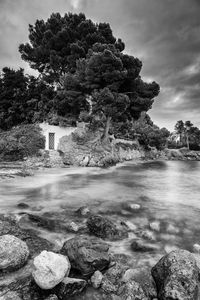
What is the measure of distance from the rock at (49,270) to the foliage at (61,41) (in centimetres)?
2878

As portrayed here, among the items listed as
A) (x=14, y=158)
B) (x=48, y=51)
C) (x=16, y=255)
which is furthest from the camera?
(x=48, y=51)

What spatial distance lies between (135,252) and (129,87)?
24.5 m

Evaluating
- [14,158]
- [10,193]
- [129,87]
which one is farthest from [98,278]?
[129,87]

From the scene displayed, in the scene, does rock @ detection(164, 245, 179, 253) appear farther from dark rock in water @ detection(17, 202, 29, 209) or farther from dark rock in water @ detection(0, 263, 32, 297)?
dark rock in water @ detection(17, 202, 29, 209)

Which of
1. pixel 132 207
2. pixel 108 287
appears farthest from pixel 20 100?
pixel 108 287

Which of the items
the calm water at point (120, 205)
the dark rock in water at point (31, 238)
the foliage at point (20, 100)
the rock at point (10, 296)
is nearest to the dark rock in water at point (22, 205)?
the calm water at point (120, 205)

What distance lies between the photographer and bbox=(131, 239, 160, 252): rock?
409cm

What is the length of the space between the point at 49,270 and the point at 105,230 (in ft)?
6.67

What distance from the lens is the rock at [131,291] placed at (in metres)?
2.77

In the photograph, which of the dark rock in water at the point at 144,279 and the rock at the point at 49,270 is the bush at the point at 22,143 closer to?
the rock at the point at 49,270

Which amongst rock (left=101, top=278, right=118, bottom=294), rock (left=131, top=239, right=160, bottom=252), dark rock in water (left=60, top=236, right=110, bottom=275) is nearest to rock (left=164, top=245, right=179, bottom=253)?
rock (left=131, top=239, right=160, bottom=252)

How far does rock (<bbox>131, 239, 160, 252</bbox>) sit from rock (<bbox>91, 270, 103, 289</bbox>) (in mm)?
1143

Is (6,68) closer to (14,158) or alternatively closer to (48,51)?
(48,51)

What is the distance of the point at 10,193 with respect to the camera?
8594mm
